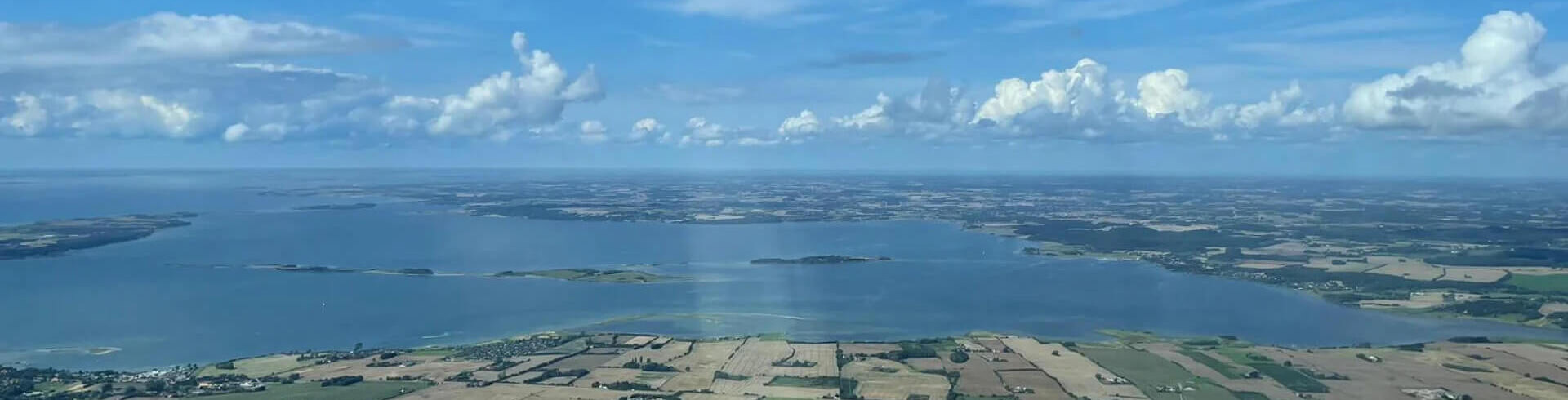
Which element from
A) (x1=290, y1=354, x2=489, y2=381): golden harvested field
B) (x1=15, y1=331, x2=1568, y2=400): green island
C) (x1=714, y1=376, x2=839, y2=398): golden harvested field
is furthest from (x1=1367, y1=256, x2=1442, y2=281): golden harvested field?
(x1=290, y1=354, x2=489, y2=381): golden harvested field

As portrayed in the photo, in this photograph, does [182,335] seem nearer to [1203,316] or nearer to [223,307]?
[223,307]

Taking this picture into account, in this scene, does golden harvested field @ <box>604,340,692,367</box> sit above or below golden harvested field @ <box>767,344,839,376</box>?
below

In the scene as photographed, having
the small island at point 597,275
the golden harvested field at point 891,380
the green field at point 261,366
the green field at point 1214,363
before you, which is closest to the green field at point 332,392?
the green field at point 261,366

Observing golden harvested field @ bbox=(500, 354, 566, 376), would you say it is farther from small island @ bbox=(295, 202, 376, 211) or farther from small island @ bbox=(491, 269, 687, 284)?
small island @ bbox=(295, 202, 376, 211)

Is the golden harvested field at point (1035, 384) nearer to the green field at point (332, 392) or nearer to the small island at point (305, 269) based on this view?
the green field at point (332, 392)

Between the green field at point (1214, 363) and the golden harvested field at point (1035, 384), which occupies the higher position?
the golden harvested field at point (1035, 384)

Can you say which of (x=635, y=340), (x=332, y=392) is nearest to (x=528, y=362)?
(x=635, y=340)
